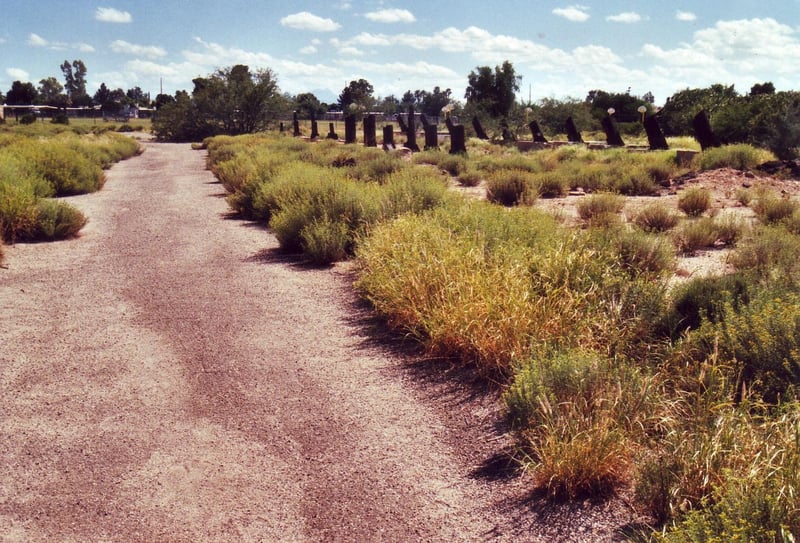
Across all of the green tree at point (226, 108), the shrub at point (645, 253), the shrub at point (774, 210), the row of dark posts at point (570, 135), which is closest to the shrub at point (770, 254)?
the shrub at point (645, 253)

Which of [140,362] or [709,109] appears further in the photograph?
[709,109]

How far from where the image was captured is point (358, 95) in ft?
390

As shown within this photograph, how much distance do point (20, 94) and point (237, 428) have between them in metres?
145

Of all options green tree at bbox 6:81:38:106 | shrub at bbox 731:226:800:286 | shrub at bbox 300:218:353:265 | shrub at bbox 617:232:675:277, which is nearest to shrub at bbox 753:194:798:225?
shrub at bbox 731:226:800:286

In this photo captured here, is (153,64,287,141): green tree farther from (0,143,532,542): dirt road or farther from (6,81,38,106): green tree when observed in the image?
(6,81,38,106): green tree

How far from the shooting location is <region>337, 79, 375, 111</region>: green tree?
112m

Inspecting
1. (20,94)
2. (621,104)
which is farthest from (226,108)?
(20,94)

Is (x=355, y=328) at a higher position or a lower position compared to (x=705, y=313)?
lower

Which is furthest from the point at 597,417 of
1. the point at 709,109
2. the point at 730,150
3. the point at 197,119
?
the point at 197,119

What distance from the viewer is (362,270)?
965 cm

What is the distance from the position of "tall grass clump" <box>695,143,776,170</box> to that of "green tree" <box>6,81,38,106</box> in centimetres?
13302

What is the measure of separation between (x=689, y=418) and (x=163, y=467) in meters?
3.30

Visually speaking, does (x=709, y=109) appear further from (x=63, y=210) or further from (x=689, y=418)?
(x=689, y=418)

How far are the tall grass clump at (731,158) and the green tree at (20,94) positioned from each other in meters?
133
